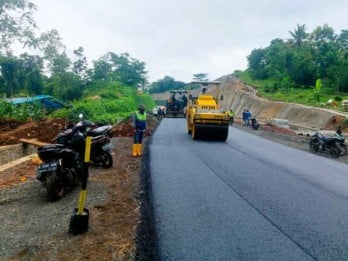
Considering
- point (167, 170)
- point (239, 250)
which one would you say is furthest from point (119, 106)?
point (239, 250)

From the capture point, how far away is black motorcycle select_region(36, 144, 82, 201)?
696 cm

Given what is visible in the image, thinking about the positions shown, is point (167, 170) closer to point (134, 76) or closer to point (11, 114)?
point (11, 114)

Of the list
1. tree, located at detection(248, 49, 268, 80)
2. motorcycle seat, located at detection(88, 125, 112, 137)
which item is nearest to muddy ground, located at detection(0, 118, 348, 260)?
motorcycle seat, located at detection(88, 125, 112, 137)

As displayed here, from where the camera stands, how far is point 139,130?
13.1m

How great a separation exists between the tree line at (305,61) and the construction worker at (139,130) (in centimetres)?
3417

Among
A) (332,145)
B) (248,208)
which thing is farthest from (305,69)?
(248,208)

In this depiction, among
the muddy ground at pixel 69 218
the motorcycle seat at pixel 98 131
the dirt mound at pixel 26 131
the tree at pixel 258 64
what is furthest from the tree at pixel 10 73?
the tree at pixel 258 64

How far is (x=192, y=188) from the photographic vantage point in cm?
814

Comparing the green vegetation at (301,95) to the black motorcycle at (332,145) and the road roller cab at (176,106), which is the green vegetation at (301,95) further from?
the black motorcycle at (332,145)

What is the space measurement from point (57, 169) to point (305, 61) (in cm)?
4993

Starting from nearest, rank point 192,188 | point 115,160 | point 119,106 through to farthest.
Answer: point 192,188
point 115,160
point 119,106

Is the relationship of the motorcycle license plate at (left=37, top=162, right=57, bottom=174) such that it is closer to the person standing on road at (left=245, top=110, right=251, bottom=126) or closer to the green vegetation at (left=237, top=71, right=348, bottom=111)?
the person standing on road at (left=245, top=110, right=251, bottom=126)

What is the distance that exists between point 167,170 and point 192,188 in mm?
2061

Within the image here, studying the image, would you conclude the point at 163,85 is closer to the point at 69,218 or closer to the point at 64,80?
the point at 64,80
